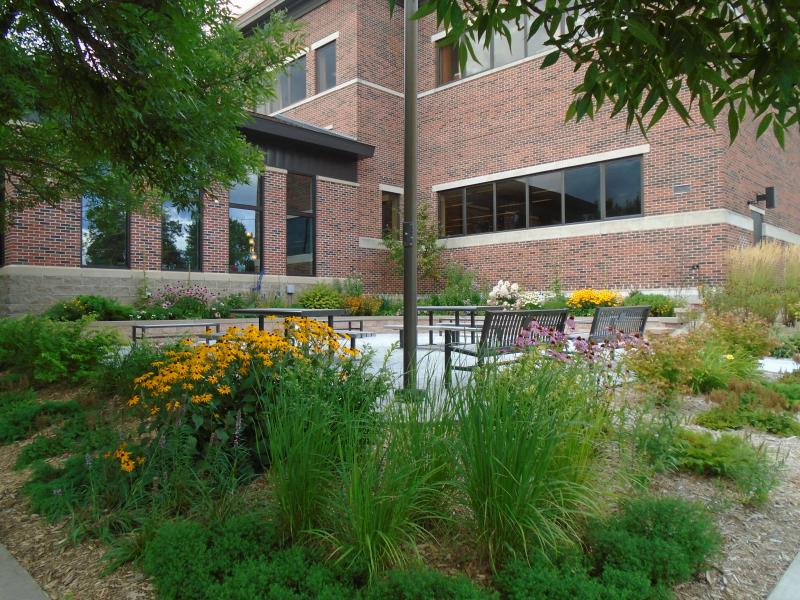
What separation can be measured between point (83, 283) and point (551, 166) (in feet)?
41.2

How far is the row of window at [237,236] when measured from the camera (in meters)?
13.1

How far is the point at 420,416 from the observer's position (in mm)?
2785

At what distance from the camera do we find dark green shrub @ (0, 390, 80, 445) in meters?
4.63

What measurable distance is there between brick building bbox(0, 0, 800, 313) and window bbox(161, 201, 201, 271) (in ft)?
0.12

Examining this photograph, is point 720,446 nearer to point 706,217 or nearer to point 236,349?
point 236,349

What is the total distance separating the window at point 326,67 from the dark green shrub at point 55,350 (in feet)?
51.2

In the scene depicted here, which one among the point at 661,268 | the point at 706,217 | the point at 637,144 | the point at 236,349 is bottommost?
the point at 236,349

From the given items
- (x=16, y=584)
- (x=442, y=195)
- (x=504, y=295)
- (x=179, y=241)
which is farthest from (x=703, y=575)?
(x=442, y=195)

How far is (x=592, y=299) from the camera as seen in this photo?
14.0 meters

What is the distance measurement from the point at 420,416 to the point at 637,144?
14113 millimetres

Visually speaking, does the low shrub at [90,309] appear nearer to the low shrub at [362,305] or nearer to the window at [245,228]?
the window at [245,228]

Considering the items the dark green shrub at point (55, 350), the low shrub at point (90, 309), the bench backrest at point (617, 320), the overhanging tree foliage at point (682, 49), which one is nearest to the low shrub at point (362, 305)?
the low shrub at point (90, 309)

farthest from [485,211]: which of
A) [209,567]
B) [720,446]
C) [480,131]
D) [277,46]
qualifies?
[209,567]

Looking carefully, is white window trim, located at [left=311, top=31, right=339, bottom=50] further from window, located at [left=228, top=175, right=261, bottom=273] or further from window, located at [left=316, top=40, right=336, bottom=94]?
window, located at [left=228, top=175, right=261, bottom=273]
